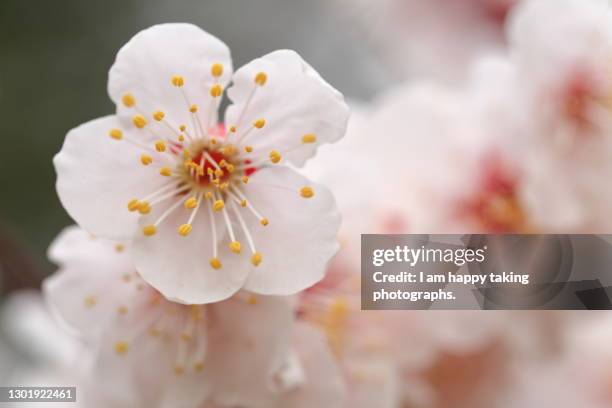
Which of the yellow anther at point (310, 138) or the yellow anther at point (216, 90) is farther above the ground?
the yellow anther at point (216, 90)

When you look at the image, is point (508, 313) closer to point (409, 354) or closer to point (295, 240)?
point (409, 354)

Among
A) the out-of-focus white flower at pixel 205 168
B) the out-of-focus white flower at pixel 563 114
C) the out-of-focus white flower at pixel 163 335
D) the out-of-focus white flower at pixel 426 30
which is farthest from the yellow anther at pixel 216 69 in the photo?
the out-of-focus white flower at pixel 426 30

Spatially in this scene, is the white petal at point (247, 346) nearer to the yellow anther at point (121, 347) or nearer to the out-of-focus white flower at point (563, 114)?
the yellow anther at point (121, 347)

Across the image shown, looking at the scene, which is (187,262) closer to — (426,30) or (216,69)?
(216,69)

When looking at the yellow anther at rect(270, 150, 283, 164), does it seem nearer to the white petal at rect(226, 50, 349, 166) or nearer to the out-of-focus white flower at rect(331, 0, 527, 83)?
the white petal at rect(226, 50, 349, 166)

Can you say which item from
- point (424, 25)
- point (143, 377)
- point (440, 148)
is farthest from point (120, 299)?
point (424, 25)

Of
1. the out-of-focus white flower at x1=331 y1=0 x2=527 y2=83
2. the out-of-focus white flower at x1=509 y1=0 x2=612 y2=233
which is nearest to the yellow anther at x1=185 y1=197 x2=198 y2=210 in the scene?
the out-of-focus white flower at x1=509 y1=0 x2=612 y2=233

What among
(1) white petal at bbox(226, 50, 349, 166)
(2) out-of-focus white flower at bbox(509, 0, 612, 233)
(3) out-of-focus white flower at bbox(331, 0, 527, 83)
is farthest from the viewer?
(3) out-of-focus white flower at bbox(331, 0, 527, 83)

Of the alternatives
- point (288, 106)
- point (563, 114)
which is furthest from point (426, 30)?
point (288, 106)
